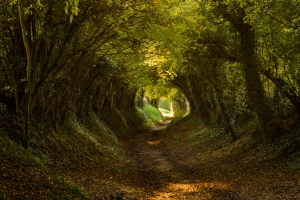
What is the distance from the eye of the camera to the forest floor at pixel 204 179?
1045cm

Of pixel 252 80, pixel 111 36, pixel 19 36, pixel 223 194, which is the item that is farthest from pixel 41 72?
pixel 252 80

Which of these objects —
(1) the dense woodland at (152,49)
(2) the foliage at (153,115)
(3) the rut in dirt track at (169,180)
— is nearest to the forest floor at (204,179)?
(3) the rut in dirt track at (169,180)

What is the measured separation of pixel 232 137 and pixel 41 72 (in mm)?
12503

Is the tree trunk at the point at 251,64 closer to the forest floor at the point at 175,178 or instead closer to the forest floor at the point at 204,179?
the forest floor at the point at 175,178

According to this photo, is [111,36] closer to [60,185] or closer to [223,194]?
[60,185]

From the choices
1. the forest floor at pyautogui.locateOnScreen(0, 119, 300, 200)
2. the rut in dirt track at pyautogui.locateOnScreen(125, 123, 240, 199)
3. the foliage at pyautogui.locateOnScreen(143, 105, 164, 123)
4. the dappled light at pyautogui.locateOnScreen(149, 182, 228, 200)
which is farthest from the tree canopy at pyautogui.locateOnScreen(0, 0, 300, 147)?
the foliage at pyautogui.locateOnScreen(143, 105, 164, 123)

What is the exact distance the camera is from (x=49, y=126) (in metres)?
15.4

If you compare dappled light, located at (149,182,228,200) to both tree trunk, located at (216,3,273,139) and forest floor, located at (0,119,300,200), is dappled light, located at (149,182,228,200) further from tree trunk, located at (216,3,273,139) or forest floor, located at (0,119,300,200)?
tree trunk, located at (216,3,273,139)

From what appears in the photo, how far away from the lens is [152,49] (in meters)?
17.1

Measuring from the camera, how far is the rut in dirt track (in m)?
11.0

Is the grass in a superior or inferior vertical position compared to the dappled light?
superior

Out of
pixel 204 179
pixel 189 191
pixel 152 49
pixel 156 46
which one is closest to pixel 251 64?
pixel 152 49

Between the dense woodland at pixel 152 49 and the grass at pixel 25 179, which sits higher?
the dense woodland at pixel 152 49

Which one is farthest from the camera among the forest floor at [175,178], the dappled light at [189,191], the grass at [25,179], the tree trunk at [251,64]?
the tree trunk at [251,64]
